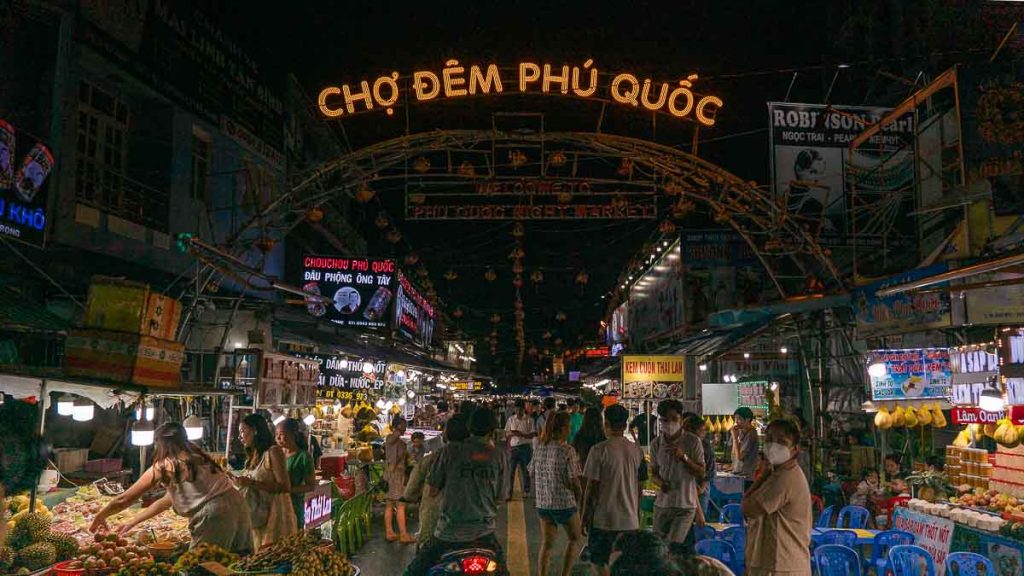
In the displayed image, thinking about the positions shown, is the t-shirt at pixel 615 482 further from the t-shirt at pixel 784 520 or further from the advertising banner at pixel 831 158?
the advertising banner at pixel 831 158

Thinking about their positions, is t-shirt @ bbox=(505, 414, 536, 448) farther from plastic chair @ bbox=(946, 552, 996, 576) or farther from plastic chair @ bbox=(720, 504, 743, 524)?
plastic chair @ bbox=(946, 552, 996, 576)

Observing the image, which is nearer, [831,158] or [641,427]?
[831,158]

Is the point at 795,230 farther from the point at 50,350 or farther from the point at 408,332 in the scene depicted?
the point at 408,332

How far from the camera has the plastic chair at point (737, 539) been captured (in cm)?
815

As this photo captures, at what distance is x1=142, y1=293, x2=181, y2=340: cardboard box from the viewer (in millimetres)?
6645

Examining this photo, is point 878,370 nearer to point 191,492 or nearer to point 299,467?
point 299,467

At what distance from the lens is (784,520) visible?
18.5 ft

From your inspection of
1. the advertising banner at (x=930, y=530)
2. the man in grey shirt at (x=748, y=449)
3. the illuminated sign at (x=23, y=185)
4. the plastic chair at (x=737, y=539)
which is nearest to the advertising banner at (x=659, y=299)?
the man in grey shirt at (x=748, y=449)

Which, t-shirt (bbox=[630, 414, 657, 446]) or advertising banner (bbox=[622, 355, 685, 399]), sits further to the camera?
t-shirt (bbox=[630, 414, 657, 446])

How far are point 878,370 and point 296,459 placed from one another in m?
8.34

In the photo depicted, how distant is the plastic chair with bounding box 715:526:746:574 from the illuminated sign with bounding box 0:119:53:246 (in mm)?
9854

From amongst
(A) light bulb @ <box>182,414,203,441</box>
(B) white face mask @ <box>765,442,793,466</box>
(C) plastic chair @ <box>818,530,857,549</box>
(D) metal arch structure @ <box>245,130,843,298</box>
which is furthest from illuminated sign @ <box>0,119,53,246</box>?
(C) plastic chair @ <box>818,530,857,549</box>

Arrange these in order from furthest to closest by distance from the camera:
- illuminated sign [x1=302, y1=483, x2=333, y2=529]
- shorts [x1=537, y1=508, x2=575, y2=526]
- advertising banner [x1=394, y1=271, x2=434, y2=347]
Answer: advertising banner [x1=394, y1=271, x2=434, y2=347], illuminated sign [x1=302, y1=483, x2=333, y2=529], shorts [x1=537, y1=508, x2=575, y2=526]

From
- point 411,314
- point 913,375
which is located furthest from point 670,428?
point 411,314
